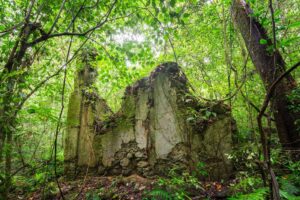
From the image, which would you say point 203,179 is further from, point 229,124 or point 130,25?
point 130,25

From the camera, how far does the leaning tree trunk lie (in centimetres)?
338

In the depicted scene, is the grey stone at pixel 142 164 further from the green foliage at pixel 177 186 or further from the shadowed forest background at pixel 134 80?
the green foliage at pixel 177 186

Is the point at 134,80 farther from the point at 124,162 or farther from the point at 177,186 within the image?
the point at 177,186

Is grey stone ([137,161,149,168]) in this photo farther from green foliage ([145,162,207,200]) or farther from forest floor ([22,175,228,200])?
green foliage ([145,162,207,200])

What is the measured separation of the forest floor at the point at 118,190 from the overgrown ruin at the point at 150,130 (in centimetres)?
26

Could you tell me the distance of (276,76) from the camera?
11.5 ft

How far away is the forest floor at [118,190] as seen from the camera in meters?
3.32

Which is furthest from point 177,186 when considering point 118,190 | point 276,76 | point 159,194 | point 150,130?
point 276,76

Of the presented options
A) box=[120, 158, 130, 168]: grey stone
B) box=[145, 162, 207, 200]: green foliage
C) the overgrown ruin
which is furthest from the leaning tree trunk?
box=[120, 158, 130, 168]: grey stone

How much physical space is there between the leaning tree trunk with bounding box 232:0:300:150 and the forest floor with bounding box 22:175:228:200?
152 cm

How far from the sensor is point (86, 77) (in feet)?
18.4

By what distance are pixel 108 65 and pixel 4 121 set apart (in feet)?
8.78

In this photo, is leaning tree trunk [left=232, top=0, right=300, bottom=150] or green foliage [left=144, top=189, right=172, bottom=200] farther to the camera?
leaning tree trunk [left=232, top=0, right=300, bottom=150]

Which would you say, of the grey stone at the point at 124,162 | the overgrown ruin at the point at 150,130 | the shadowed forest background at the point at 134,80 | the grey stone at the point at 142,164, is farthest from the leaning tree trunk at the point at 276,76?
the grey stone at the point at 124,162
